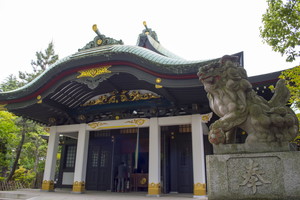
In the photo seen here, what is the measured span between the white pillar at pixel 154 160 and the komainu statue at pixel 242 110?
5.31 metres

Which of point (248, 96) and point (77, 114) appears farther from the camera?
point (77, 114)

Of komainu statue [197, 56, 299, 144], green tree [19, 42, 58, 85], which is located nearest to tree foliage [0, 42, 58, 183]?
green tree [19, 42, 58, 85]

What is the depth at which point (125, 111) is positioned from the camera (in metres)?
10.6

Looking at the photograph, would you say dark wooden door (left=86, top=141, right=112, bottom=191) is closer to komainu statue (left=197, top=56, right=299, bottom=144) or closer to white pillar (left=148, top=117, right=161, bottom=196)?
white pillar (left=148, top=117, right=161, bottom=196)

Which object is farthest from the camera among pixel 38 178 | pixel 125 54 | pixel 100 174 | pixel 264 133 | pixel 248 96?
pixel 38 178

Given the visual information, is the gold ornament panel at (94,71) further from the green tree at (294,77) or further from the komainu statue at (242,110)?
the green tree at (294,77)

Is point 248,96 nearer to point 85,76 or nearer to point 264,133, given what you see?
point 264,133

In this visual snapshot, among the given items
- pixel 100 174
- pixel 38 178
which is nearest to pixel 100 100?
pixel 100 174

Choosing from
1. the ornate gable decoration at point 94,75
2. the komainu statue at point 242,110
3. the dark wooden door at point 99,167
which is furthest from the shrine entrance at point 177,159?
the komainu statue at point 242,110

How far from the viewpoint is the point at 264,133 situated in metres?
3.76

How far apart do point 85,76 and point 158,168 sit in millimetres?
4717

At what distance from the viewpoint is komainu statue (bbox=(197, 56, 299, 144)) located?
3744 millimetres

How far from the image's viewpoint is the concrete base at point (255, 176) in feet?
11.0

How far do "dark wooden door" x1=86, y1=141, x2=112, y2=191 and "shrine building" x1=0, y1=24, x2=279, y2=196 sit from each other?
51 millimetres
